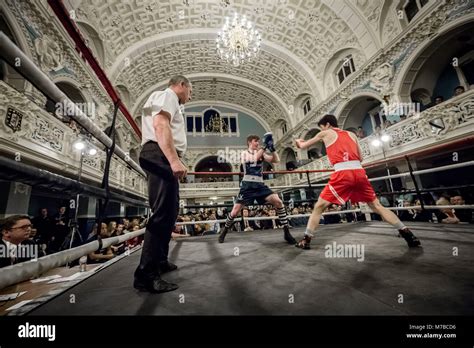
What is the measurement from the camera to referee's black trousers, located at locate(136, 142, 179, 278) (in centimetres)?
107

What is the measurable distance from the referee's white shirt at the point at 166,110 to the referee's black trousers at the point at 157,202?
84mm

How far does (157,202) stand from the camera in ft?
3.70

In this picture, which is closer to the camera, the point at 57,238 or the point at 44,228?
the point at 57,238

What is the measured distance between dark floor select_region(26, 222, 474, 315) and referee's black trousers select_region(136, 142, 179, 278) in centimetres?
17

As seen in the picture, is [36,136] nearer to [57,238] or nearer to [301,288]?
[57,238]

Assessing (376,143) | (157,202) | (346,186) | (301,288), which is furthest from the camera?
(376,143)

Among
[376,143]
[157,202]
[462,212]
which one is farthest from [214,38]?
[157,202]

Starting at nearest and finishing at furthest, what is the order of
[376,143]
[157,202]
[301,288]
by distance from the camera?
[301,288] < [157,202] < [376,143]

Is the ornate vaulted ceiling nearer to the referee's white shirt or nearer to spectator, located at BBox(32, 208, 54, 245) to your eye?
spectator, located at BBox(32, 208, 54, 245)

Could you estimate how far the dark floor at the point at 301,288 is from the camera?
2.37 feet

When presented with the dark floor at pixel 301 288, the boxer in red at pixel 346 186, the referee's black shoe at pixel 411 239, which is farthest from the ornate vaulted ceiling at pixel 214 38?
the dark floor at pixel 301 288

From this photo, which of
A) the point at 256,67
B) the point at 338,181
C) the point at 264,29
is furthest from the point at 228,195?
the point at 338,181

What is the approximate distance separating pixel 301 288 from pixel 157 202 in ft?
2.67
